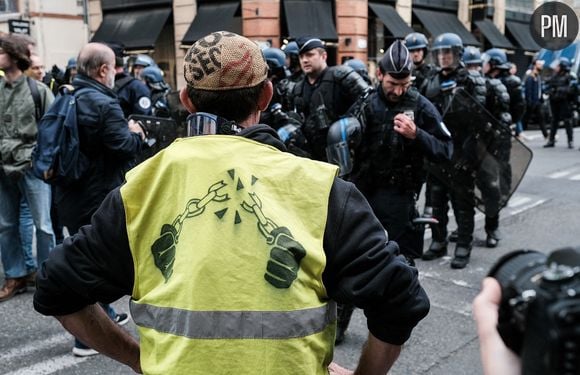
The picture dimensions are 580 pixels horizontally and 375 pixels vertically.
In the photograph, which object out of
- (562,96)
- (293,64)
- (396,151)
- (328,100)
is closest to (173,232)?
(396,151)

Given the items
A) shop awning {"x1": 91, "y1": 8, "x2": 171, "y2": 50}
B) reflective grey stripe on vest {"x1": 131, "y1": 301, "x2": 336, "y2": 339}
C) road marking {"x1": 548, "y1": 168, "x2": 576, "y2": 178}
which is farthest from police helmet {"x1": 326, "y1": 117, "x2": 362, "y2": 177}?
shop awning {"x1": 91, "y1": 8, "x2": 171, "y2": 50}

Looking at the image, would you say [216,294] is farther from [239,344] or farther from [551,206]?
[551,206]

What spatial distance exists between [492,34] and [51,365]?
22112mm

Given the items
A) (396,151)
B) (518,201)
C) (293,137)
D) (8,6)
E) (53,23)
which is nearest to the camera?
(396,151)

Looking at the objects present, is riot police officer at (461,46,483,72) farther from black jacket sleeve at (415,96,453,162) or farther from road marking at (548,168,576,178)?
road marking at (548,168,576,178)

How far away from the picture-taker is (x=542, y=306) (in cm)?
76

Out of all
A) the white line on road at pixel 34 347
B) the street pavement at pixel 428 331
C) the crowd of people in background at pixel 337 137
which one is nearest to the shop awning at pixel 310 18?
the crowd of people in background at pixel 337 137

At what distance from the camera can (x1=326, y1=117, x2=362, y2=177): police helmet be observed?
380cm

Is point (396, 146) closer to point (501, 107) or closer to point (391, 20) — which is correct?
point (501, 107)

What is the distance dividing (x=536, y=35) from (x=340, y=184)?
3.43m

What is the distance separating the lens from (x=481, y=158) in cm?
550

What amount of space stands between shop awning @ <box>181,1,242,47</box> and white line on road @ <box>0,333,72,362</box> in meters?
14.4

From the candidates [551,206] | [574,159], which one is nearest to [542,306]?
[551,206]

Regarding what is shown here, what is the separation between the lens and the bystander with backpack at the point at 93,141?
12.2ft
